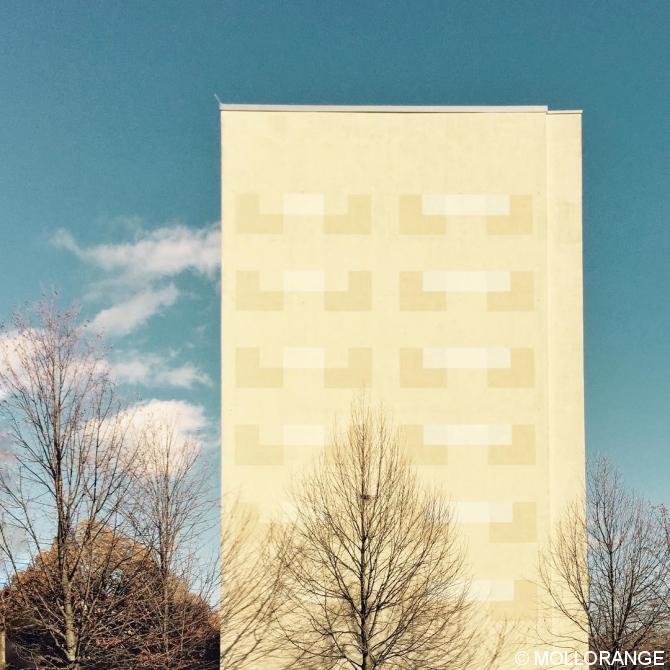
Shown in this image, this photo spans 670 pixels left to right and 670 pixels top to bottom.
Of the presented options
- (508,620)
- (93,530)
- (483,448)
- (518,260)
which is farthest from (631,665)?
(93,530)

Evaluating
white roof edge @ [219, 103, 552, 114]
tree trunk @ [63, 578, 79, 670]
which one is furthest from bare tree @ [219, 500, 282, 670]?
white roof edge @ [219, 103, 552, 114]

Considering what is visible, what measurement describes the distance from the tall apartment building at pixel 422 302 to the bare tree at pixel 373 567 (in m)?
0.58

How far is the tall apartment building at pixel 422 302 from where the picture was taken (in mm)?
16297

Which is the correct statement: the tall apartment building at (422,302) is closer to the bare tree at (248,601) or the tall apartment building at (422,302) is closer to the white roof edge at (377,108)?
the white roof edge at (377,108)

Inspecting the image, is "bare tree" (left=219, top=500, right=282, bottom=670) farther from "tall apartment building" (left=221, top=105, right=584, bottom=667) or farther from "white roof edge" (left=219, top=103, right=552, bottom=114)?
"white roof edge" (left=219, top=103, right=552, bottom=114)

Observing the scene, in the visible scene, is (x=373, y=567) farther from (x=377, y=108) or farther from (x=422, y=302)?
(x=377, y=108)

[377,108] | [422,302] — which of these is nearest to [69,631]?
[422,302]

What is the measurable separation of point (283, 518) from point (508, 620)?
5.77m

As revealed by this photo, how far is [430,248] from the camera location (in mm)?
16969

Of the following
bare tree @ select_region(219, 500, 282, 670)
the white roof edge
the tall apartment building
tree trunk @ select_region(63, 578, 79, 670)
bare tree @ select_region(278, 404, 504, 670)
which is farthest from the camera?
the white roof edge

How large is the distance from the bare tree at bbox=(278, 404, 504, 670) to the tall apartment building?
582 millimetres

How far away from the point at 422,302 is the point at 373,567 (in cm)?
638

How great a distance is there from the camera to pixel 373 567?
48.6 feet

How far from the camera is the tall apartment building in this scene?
16297 mm
